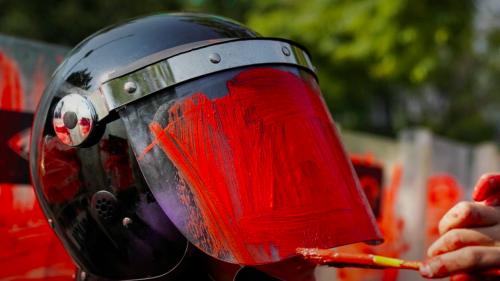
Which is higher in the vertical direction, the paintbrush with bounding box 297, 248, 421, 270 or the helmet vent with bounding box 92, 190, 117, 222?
the helmet vent with bounding box 92, 190, 117, 222

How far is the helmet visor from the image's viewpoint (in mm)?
1918

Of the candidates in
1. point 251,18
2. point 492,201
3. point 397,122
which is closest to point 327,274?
point 492,201

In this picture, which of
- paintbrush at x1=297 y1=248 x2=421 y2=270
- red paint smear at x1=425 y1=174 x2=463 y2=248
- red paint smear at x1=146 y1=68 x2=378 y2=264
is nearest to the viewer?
paintbrush at x1=297 y1=248 x2=421 y2=270

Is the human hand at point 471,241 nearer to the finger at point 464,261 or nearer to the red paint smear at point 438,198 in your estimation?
the finger at point 464,261

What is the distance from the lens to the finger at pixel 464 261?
1422 millimetres

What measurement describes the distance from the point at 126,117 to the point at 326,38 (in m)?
8.65

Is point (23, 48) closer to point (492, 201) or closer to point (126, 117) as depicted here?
point (126, 117)

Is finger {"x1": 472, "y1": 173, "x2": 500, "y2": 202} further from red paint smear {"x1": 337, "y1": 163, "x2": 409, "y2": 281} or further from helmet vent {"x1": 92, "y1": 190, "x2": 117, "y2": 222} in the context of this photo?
red paint smear {"x1": 337, "y1": 163, "x2": 409, "y2": 281}

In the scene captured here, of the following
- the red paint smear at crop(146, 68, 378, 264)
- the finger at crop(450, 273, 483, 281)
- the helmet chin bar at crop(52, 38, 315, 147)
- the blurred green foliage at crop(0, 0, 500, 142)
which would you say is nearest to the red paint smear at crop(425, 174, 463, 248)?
the blurred green foliage at crop(0, 0, 500, 142)

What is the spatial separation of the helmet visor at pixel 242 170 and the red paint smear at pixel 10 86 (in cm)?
103

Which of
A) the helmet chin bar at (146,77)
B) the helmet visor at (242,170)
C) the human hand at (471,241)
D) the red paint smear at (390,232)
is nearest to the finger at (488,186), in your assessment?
the human hand at (471,241)

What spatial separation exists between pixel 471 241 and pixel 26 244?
5.72 feet

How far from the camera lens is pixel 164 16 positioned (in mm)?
2311

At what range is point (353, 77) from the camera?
12.2m
